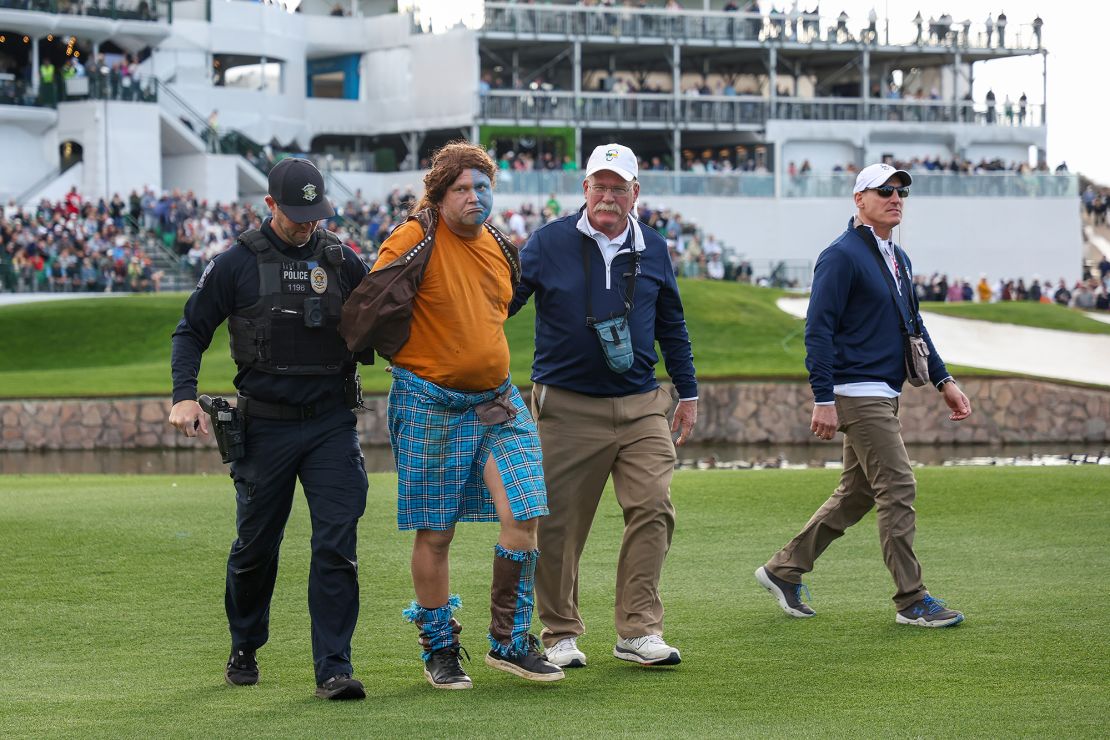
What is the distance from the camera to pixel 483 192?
6.82 meters

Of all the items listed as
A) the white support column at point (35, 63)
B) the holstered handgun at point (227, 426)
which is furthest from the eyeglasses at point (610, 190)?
the white support column at point (35, 63)

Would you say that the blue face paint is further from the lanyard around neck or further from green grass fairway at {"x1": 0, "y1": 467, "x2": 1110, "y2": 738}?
green grass fairway at {"x1": 0, "y1": 467, "x2": 1110, "y2": 738}

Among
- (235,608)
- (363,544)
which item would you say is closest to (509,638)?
(235,608)

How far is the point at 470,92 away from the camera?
60000mm

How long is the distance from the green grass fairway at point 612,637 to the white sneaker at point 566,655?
0.13 meters

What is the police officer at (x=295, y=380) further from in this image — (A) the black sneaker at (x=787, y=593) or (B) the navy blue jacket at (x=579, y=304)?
(A) the black sneaker at (x=787, y=593)

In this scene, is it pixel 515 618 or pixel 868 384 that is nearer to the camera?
pixel 515 618

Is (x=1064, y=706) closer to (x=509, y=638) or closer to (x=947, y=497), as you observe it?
(x=509, y=638)

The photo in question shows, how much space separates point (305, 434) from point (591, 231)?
166 cm

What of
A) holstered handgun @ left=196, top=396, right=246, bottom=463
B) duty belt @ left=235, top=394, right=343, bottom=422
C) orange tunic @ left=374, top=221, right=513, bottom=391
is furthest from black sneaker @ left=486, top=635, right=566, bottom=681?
holstered handgun @ left=196, top=396, right=246, bottom=463

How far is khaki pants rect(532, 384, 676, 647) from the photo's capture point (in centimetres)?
743

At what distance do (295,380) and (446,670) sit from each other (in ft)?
4.46

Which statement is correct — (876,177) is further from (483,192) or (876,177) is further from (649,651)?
(649,651)

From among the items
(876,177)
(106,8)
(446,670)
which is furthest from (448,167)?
(106,8)
